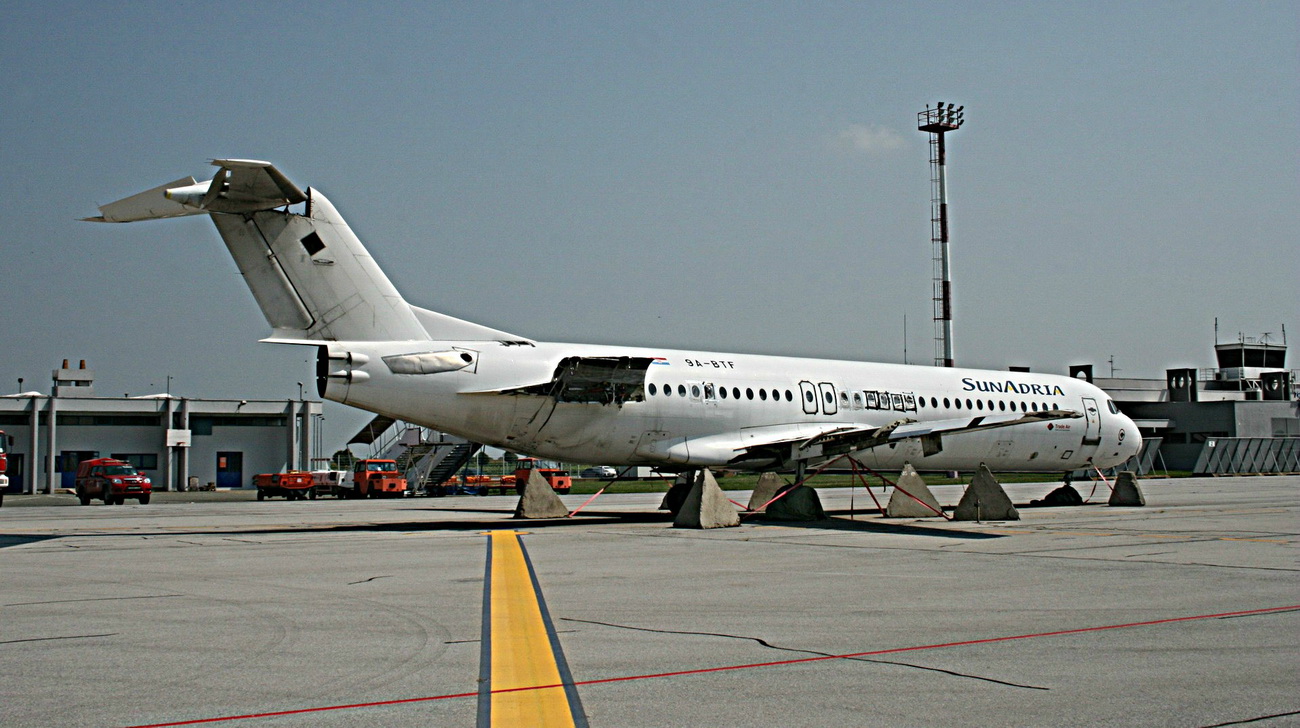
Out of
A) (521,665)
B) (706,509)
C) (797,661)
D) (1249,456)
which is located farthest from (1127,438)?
(1249,456)

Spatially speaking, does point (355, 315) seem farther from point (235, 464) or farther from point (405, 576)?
point (235, 464)

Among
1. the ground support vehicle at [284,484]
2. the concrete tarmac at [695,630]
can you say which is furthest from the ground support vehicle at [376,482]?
the concrete tarmac at [695,630]

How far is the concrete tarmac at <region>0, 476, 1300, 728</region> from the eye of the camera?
5.81 metres

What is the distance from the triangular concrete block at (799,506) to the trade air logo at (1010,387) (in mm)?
8301

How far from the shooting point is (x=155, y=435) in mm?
67062

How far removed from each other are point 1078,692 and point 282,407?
68699mm

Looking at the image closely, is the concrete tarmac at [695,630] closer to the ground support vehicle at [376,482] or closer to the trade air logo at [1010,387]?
the trade air logo at [1010,387]

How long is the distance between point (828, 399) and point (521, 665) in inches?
760

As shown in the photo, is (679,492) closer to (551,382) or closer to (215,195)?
(551,382)

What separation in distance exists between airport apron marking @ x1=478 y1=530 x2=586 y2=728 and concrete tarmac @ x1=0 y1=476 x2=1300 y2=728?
127 mm

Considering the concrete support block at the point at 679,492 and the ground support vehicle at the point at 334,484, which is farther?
the ground support vehicle at the point at 334,484

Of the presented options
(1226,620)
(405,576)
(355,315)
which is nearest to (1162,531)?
(1226,620)

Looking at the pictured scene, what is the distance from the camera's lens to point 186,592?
1071 cm

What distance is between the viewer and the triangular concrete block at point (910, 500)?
2331cm
